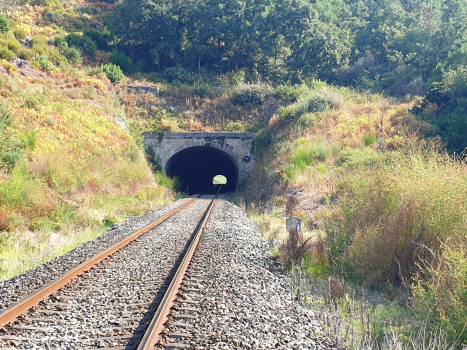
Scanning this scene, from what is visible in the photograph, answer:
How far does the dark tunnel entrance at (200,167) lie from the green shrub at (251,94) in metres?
4.98

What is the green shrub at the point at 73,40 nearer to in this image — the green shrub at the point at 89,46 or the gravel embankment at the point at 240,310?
the green shrub at the point at 89,46

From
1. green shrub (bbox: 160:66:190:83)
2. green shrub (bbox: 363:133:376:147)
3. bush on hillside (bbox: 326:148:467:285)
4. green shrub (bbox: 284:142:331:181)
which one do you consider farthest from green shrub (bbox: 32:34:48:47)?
bush on hillside (bbox: 326:148:467:285)

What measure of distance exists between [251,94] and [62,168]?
20886mm

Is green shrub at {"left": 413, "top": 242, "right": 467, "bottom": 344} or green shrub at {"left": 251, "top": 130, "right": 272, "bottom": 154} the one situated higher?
→ green shrub at {"left": 251, "top": 130, "right": 272, "bottom": 154}

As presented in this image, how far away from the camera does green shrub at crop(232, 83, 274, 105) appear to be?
32.9 metres

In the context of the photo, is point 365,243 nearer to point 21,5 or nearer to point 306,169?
point 306,169

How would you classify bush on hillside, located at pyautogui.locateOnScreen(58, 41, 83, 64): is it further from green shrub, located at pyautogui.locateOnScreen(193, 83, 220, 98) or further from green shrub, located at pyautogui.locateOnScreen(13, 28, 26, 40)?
green shrub, located at pyautogui.locateOnScreen(193, 83, 220, 98)

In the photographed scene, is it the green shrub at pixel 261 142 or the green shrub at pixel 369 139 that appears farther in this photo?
the green shrub at pixel 261 142

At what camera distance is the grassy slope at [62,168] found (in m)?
9.95

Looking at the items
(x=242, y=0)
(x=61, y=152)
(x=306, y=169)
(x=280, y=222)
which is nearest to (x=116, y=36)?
(x=242, y=0)

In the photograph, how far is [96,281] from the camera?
6172 millimetres

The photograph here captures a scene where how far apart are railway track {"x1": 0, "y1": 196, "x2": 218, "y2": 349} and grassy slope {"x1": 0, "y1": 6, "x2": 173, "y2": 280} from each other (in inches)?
68.0

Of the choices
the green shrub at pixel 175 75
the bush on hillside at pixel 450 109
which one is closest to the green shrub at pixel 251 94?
the green shrub at pixel 175 75

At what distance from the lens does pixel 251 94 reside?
33.0m
